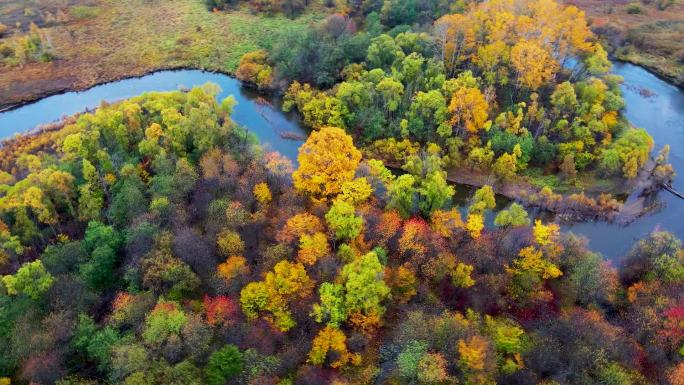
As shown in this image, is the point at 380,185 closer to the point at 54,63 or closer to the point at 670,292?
the point at 670,292

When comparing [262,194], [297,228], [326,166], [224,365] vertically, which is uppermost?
[326,166]

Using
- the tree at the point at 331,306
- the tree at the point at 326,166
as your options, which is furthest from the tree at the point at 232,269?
the tree at the point at 326,166

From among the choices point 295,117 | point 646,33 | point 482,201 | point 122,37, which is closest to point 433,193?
point 482,201

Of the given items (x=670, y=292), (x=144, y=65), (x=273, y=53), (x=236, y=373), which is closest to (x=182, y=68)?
(x=144, y=65)

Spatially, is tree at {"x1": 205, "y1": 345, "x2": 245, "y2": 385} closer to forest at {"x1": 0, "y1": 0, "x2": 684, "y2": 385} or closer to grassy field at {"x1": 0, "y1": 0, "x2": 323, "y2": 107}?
forest at {"x1": 0, "y1": 0, "x2": 684, "y2": 385}

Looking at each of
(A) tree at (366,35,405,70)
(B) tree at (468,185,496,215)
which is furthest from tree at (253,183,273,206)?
(A) tree at (366,35,405,70)

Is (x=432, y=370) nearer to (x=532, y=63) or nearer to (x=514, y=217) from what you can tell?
(x=514, y=217)

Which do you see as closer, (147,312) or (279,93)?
(147,312)
